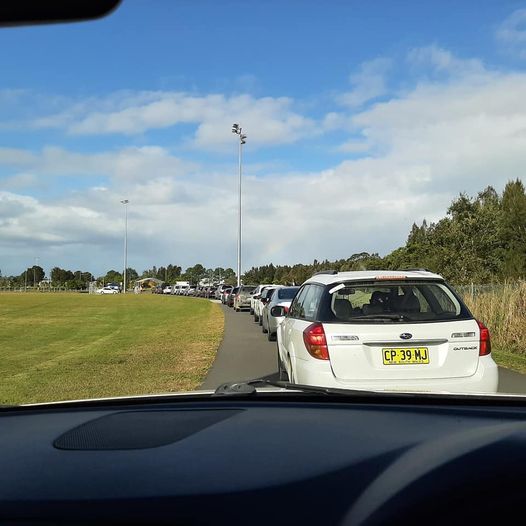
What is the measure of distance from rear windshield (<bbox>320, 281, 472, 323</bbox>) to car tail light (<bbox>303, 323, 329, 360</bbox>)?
16cm

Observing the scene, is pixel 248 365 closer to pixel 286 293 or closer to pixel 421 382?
pixel 421 382

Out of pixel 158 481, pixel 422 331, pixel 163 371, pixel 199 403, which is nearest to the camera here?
pixel 158 481

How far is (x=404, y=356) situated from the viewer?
6176 mm

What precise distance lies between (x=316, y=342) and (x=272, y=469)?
437cm

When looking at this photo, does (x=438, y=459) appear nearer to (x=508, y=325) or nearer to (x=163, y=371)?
(x=163, y=371)

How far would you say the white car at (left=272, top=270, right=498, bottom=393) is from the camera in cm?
616

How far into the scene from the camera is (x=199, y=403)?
3.39 meters

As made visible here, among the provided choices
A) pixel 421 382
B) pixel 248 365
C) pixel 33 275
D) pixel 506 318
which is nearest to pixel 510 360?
pixel 506 318

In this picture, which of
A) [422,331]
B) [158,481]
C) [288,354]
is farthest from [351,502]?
[288,354]

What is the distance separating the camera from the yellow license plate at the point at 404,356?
617cm

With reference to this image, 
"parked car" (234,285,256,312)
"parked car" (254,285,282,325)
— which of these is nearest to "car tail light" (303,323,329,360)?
"parked car" (254,285,282,325)

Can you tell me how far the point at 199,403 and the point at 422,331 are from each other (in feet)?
11.3

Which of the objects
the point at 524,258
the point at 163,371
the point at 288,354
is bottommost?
the point at 163,371

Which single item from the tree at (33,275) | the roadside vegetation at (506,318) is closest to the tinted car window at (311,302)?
the roadside vegetation at (506,318)
